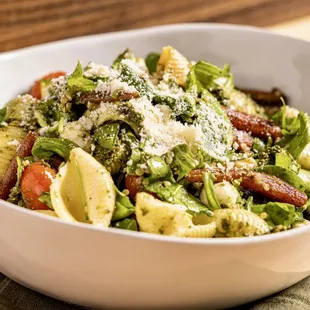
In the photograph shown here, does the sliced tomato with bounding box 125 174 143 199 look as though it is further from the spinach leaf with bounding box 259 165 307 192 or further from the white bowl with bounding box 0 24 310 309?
the spinach leaf with bounding box 259 165 307 192

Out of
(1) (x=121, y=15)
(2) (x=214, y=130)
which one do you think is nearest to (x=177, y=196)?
(2) (x=214, y=130)

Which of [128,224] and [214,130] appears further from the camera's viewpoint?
[214,130]

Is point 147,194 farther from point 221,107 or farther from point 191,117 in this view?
point 221,107

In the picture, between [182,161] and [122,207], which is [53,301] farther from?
[182,161]

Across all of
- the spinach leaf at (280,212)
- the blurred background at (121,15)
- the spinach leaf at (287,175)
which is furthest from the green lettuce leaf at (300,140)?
the blurred background at (121,15)

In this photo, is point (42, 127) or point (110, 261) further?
point (42, 127)

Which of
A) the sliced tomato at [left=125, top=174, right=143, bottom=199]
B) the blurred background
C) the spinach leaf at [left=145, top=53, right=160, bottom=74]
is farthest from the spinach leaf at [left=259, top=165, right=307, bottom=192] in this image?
the blurred background

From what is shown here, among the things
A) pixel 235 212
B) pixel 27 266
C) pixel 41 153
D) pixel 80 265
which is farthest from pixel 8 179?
pixel 235 212
